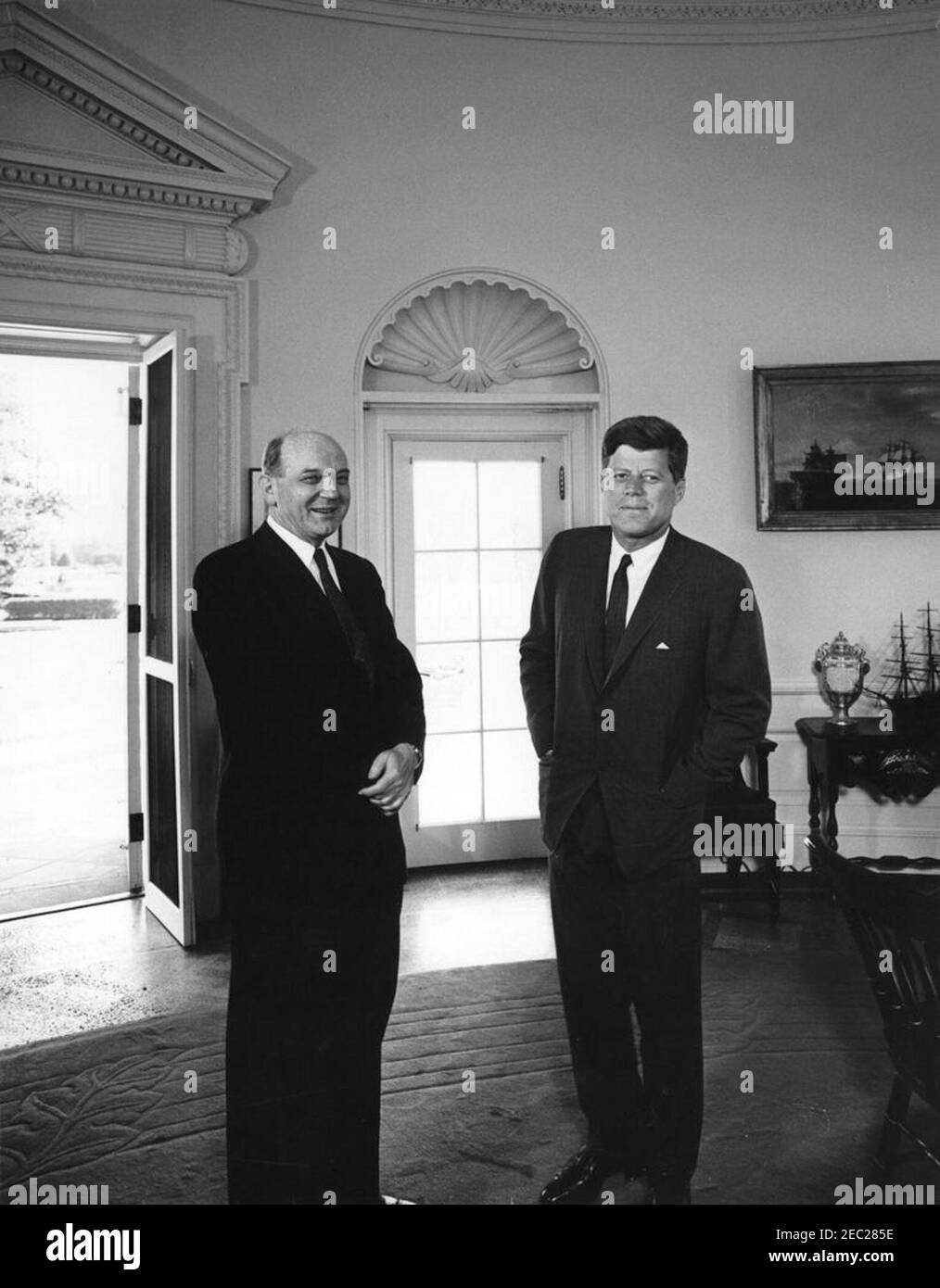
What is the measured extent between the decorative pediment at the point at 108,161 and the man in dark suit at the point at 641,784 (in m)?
2.71

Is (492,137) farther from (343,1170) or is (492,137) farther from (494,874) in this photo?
(343,1170)

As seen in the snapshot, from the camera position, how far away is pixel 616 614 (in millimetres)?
Result: 2309

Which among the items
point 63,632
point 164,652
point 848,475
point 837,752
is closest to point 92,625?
point 63,632

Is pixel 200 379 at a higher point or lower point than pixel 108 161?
lower

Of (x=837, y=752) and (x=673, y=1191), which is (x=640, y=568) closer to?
(x=673, y=1191)

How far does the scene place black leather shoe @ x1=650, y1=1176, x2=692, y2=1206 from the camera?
2129 millimetres

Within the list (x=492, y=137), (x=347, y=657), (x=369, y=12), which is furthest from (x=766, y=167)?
(x=347, y=657)

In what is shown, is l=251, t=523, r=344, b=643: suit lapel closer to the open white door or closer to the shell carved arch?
the open white door

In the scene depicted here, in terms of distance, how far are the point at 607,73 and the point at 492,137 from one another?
642mm

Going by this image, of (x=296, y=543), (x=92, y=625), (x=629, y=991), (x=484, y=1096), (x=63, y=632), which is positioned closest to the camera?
(x=296, y=543)

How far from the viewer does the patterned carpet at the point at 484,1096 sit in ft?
8.15

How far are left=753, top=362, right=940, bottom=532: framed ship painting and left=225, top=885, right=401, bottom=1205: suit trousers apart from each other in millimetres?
3459

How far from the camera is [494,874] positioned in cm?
507

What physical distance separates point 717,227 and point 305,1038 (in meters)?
4.26
